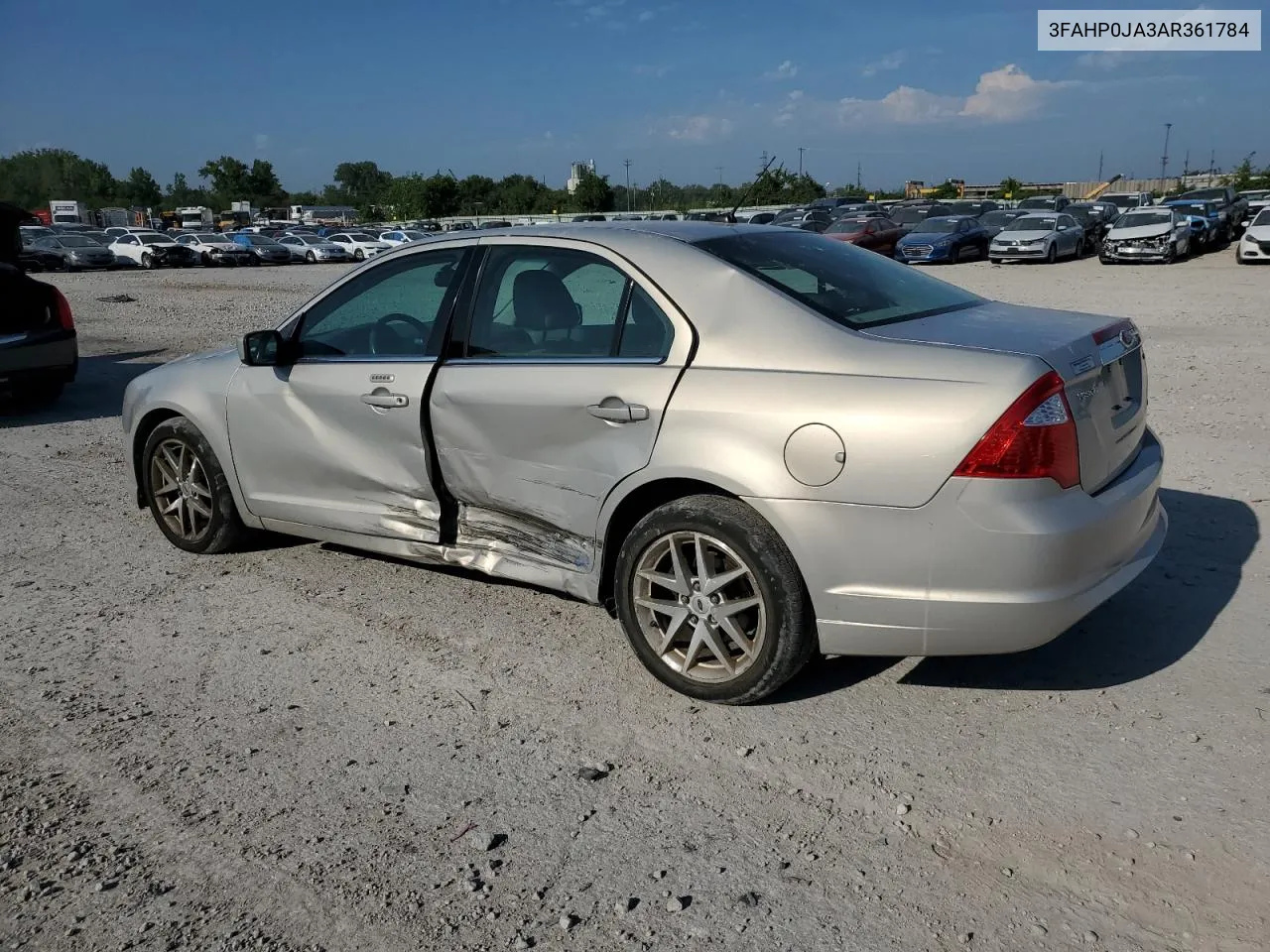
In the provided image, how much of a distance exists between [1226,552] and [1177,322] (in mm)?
11187

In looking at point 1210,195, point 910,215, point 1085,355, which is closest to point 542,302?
point 1085,355

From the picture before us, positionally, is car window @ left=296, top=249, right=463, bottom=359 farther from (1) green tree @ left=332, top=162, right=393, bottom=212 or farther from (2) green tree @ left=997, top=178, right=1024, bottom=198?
(1) green tree @ left=332, top=162, right=393, bottom=212

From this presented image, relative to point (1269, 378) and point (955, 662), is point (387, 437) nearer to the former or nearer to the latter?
point (955, 662)

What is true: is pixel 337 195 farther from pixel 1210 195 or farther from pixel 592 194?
pixel 1210 195

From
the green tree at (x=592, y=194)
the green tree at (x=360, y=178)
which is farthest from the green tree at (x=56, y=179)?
the green tree at (x=592, y=194)

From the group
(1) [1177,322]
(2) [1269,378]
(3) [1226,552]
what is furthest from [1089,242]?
(3) [1226,552]

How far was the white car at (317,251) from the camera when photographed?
156 ft

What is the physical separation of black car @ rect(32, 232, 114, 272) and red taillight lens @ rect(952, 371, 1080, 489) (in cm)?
4521

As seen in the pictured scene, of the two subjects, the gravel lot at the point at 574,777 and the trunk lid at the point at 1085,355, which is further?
the trunk lid at the point at 1085,355

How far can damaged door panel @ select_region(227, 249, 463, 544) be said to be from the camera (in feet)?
14.8

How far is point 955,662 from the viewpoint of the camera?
4.03 m

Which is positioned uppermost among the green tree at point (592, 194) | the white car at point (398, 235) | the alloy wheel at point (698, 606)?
the green tree at point (592, 194)

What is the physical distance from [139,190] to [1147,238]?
423ft

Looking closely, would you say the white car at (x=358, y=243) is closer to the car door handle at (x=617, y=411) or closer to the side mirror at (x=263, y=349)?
the side mirror at (x=263, y=349)
